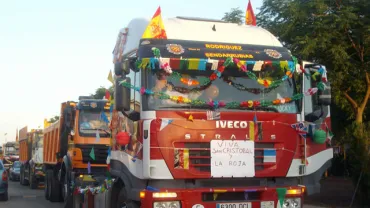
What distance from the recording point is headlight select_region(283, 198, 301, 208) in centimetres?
839

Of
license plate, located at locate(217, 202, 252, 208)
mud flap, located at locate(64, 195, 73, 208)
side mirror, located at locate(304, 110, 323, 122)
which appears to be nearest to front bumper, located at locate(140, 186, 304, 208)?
license plate, located at locate(217, 202, 252, 208)

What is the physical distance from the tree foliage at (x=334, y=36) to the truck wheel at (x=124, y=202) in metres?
10.3

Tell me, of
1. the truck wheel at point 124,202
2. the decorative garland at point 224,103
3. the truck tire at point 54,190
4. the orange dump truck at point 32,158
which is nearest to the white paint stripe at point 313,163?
the decorative garland at point 224,103

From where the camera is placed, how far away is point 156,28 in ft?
28.1

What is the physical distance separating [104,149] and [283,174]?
25.1 feet

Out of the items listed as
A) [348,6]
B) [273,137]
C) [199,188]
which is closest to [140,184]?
[199,188]

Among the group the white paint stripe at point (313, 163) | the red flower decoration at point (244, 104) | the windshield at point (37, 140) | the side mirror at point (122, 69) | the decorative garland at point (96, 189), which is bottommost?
the windshield at point (37, 140)

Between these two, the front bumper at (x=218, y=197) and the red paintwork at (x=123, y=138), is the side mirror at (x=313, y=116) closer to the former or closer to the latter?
the front bumper at (x=218, y=197)

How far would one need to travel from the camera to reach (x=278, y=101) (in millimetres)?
8523

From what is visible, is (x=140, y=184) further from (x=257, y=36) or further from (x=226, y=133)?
(x=257, y=36)

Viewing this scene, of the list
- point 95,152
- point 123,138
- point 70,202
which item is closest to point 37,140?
point 95,152

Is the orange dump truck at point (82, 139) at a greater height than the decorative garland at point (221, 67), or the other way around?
the decorative garland at point (221, 67)

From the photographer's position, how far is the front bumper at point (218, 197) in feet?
25.5

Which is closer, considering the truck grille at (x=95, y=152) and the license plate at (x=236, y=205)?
the license plate at (x=236, y=205)
